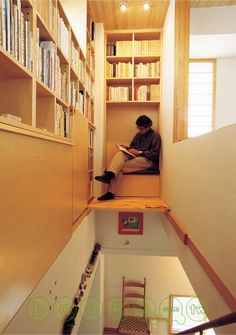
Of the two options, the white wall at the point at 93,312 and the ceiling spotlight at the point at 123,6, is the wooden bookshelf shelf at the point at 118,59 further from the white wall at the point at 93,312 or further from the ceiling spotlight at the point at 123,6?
the white wall at the point at 93,312

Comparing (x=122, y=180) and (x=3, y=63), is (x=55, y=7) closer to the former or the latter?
(x=3, y=63)

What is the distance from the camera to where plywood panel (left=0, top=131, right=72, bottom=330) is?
860 millimetres

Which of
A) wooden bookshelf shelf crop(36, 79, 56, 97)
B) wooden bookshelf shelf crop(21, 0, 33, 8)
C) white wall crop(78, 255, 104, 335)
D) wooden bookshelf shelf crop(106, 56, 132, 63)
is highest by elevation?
wooden bookshelf shelf crop(106, 56, 132, 63)

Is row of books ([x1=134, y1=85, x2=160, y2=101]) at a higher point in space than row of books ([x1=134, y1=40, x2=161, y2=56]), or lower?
lower

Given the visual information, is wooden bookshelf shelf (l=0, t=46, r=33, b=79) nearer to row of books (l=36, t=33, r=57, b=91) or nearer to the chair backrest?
row of books (l=36, t=33, r=57, b=91)

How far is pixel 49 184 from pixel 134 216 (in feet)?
7.67

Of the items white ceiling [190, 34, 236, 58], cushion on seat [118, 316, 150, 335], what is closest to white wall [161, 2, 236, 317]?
white ceiling [190, 34, 236, 58]

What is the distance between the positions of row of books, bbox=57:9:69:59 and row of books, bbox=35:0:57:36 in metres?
0.09

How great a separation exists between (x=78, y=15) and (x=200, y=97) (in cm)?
232

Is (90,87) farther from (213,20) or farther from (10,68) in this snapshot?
(10,68)

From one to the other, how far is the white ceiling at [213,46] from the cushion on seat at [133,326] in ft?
16.3

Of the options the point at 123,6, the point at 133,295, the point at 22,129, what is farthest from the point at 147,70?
the point at 133,295

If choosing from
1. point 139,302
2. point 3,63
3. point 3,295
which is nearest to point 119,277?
point 139,302

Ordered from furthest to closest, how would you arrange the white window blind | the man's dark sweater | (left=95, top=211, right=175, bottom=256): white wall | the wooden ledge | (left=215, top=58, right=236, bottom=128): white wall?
1. the white window blind
2. (left=215, top=58, right=236, bottom=128): white wall
3. (left=95, top=211, right=175, bottom=256): white wall
4. the man's dark sweater
5. the wooden ledge
